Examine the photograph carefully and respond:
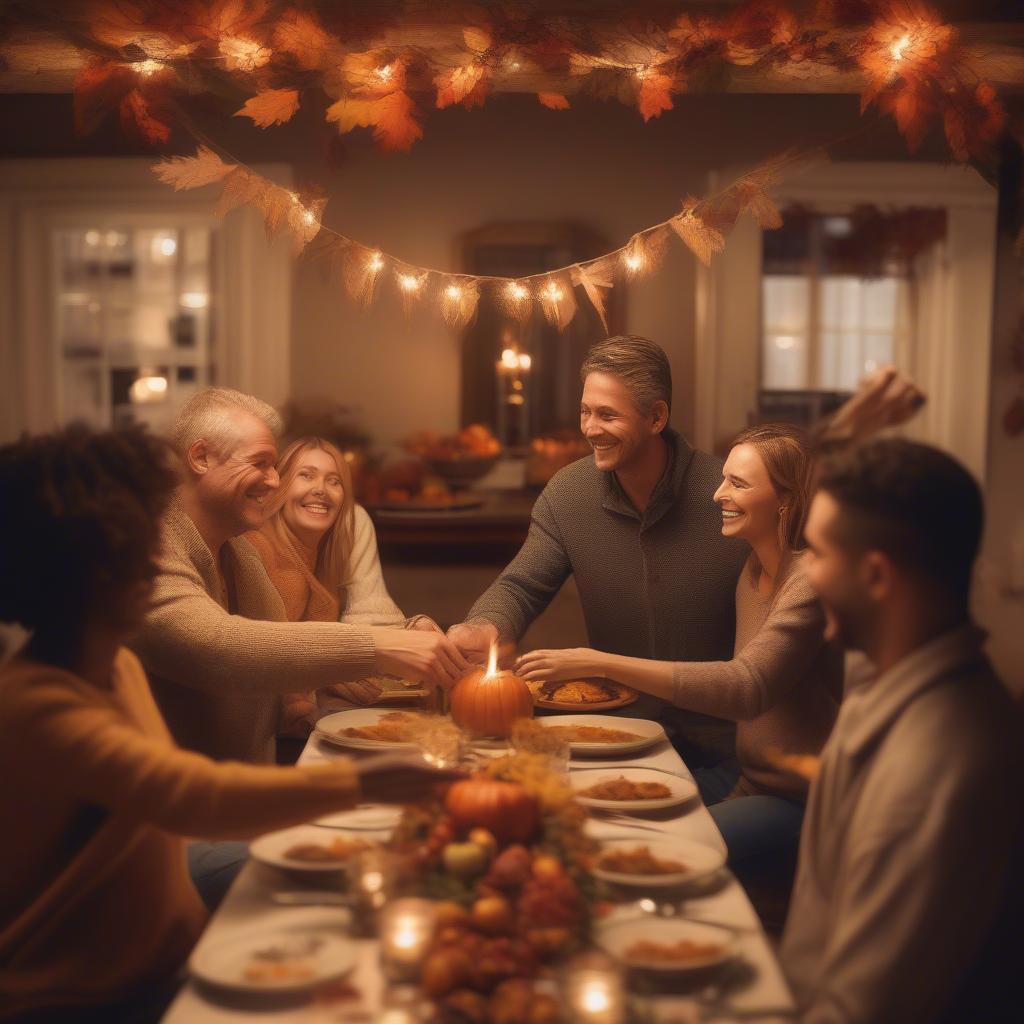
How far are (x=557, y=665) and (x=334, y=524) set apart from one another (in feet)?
4.04

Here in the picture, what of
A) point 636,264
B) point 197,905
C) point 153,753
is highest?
point 636,264

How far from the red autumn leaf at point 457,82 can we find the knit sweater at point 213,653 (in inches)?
54.8

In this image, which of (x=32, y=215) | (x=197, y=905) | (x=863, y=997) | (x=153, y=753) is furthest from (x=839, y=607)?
(x=32, y=215)

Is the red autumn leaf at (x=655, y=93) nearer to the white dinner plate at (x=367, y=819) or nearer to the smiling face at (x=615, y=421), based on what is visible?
the smiling face at (x=615, y=421)

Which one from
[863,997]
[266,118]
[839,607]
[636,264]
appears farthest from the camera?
[636,264]

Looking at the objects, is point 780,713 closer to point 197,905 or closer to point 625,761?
point 625,761

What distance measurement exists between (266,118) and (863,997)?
8.84ft

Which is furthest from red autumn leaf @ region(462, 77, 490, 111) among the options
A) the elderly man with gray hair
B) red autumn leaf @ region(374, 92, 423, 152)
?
the elderly man with gray hair

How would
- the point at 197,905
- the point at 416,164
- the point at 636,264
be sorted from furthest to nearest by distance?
the point at 416,164
the point at 636,264
the point at 197,905

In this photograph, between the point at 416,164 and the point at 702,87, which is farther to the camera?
the point at 416,164

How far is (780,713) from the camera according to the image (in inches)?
110

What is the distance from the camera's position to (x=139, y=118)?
327cm

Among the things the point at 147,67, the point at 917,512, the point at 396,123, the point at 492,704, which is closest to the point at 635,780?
the point at 492,704

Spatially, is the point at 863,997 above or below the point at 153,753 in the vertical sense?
below
